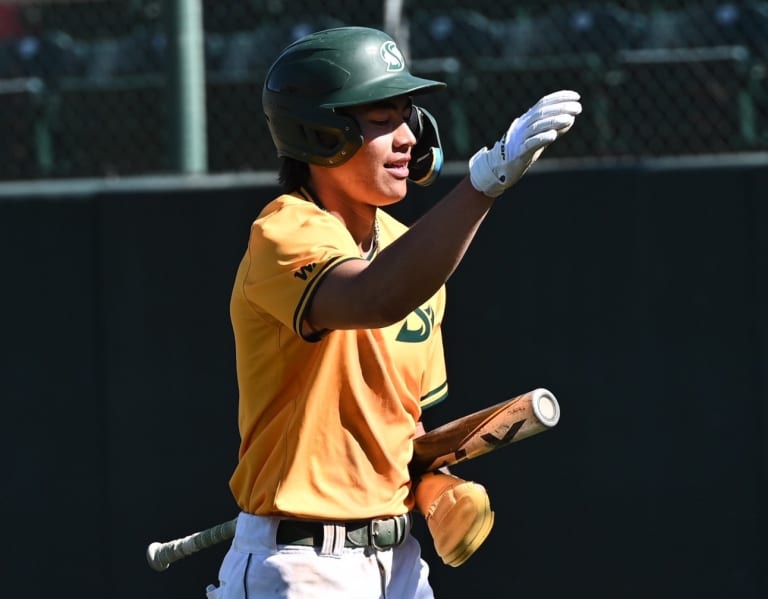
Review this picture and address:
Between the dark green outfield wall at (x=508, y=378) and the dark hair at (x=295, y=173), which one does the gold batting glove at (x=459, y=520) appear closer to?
the dark hair at (x=295, y=173)

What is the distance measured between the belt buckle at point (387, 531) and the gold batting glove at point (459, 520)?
0.22ft

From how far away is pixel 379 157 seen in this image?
2879 millimetres

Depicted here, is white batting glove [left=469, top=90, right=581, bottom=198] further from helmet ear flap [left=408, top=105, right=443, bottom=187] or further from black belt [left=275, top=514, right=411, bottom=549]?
black belt [left=275, top=514, right=411, bottom=549]

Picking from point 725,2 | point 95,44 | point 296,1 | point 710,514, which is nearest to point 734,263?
point 710,514

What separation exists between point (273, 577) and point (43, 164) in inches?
185

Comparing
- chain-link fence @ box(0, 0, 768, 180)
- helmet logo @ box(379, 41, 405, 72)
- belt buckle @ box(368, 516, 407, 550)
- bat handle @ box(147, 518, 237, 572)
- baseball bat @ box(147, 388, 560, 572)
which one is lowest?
bat handle @ box(147, 518, 237, 572)

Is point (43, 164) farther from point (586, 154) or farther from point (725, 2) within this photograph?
point (725, 2)

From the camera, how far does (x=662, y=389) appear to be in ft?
14.3

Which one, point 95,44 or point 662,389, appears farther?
point 95,44

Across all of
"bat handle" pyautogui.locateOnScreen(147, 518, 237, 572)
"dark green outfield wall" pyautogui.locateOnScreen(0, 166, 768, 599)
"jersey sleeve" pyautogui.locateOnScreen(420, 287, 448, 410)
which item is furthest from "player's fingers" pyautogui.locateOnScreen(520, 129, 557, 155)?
"dark green outfield wall" pyautogui.locateOnScreen(0, 166, 768, 599)

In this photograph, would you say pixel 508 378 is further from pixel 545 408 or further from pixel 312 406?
pixel 312 406

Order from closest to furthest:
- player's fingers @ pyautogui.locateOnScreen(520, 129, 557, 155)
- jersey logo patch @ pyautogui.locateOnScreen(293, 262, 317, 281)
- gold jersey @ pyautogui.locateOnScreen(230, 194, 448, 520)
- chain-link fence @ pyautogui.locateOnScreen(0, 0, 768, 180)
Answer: player's fingers @ pyautogui.locateOnScreen(520, 129, 557, 155)
jersey logo patch @ pyautogui.locateOnScreen(293, 262, 317, 281)
gold jersey @ pyautogui.locateOnScreen(230, 194, 448, 520)
chain-link fence @ pyautogui.locateOnScreen(0, 0, 768, 180)

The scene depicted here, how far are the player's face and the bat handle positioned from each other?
0.87m

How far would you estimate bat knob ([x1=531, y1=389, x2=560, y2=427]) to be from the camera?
286 centimetres
